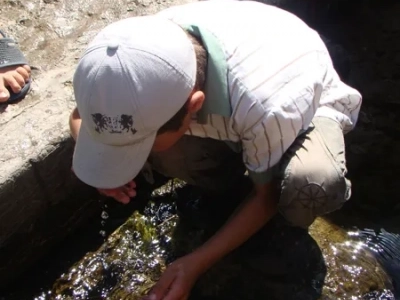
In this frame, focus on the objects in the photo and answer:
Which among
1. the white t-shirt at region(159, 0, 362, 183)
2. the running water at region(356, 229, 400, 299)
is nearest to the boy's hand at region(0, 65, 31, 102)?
the white t-shirt at region(159, 0, 362, 183)

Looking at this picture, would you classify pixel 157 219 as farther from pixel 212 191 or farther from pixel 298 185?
pixel 298 185

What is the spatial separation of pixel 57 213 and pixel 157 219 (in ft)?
1.29

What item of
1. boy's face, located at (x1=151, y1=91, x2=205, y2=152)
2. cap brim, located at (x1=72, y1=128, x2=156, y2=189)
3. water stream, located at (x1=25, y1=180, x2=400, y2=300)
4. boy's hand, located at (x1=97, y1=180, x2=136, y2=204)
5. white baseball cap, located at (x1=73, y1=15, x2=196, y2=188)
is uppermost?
white baseball cap, located at (x1=73, y1=15, x2=196, y2=188)

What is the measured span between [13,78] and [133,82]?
1149 millimetres

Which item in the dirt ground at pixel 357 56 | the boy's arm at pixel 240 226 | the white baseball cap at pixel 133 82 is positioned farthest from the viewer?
the dirt ground at pixel 357 56

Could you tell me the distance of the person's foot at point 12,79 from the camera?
9.44 ft

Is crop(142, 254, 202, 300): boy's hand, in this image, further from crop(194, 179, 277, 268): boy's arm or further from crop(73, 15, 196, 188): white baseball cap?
crop(73, 15, 196, 188): white baseball cap

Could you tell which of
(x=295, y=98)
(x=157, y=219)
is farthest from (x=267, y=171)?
(x=157, y=219)

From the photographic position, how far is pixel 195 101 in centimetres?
206

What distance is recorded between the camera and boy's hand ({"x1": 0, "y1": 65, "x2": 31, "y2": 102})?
288cm

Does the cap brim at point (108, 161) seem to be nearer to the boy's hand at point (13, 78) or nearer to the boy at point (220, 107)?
the boy at point (220, 107)

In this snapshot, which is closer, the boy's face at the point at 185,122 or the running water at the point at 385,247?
the boy's face at the point at 185,122

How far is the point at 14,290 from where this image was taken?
9.02 feet

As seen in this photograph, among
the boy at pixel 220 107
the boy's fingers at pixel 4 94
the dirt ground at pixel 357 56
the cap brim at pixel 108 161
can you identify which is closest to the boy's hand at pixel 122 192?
the boy at pixel 220 107
